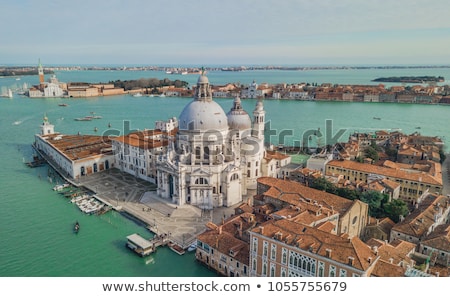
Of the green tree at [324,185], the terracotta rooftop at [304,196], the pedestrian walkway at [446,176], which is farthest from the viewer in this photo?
the pedestrian walkway at [446,176]

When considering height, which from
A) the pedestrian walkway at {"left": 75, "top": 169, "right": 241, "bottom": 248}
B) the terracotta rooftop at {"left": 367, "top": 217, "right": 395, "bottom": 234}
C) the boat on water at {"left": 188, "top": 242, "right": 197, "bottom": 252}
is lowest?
the boat on water at {"left": 188, "top": 242, "right": 197, "bottom": 252}

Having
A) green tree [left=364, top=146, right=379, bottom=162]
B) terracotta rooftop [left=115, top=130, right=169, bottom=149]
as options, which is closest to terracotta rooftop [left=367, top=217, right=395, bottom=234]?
green tree [left=364, top=146, right=379, bottom=162]

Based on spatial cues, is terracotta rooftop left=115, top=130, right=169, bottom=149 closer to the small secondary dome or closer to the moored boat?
the small secondary dome

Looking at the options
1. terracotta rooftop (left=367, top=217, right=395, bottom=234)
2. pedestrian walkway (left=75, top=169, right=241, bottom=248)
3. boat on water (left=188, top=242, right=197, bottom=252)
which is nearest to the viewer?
boat on water (left=188, top=242, right=197, bottom=252)

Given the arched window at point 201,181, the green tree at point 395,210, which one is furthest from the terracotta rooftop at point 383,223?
the arched window at point 201,181

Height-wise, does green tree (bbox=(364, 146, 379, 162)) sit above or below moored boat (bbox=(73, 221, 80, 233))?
above

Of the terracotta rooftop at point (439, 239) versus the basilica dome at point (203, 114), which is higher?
the basilica dome at point (203, 114)

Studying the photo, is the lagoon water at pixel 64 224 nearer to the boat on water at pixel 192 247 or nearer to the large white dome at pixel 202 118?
the boat on water at pixel 192 247
